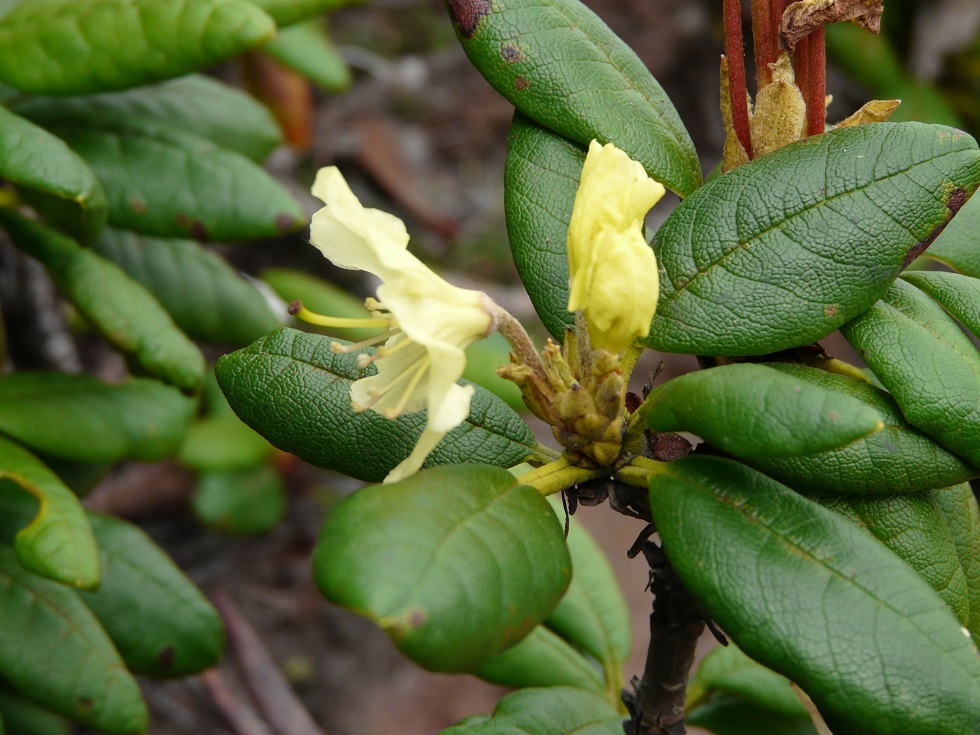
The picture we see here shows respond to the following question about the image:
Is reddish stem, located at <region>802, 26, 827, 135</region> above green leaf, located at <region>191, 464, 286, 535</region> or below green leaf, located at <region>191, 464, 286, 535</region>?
above

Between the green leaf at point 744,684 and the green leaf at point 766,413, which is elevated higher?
the green leaf at point 766,413

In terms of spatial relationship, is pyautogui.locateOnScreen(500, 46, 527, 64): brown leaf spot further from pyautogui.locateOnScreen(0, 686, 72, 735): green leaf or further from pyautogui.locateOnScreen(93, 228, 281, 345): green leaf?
pyautogui.locateOnScreen(0, 686, 72, 735): green leaf

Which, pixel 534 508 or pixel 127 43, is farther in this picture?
pixel 127 43

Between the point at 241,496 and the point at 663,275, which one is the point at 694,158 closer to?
the point at 663,275

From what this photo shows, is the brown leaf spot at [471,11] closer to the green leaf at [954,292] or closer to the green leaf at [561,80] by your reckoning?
the green leaf at [561,80]

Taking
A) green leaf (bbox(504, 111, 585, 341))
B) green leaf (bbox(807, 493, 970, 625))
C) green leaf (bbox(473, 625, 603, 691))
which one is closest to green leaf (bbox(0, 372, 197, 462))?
green leaf (bbox(473, 625, 603, 691))

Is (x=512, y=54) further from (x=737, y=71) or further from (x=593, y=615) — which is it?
(x=593, y=615)

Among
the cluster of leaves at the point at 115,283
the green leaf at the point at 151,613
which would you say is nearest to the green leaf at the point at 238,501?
the cluster of leaves at the point at 115,283

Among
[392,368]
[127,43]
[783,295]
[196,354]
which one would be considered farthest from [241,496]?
[783,295]
